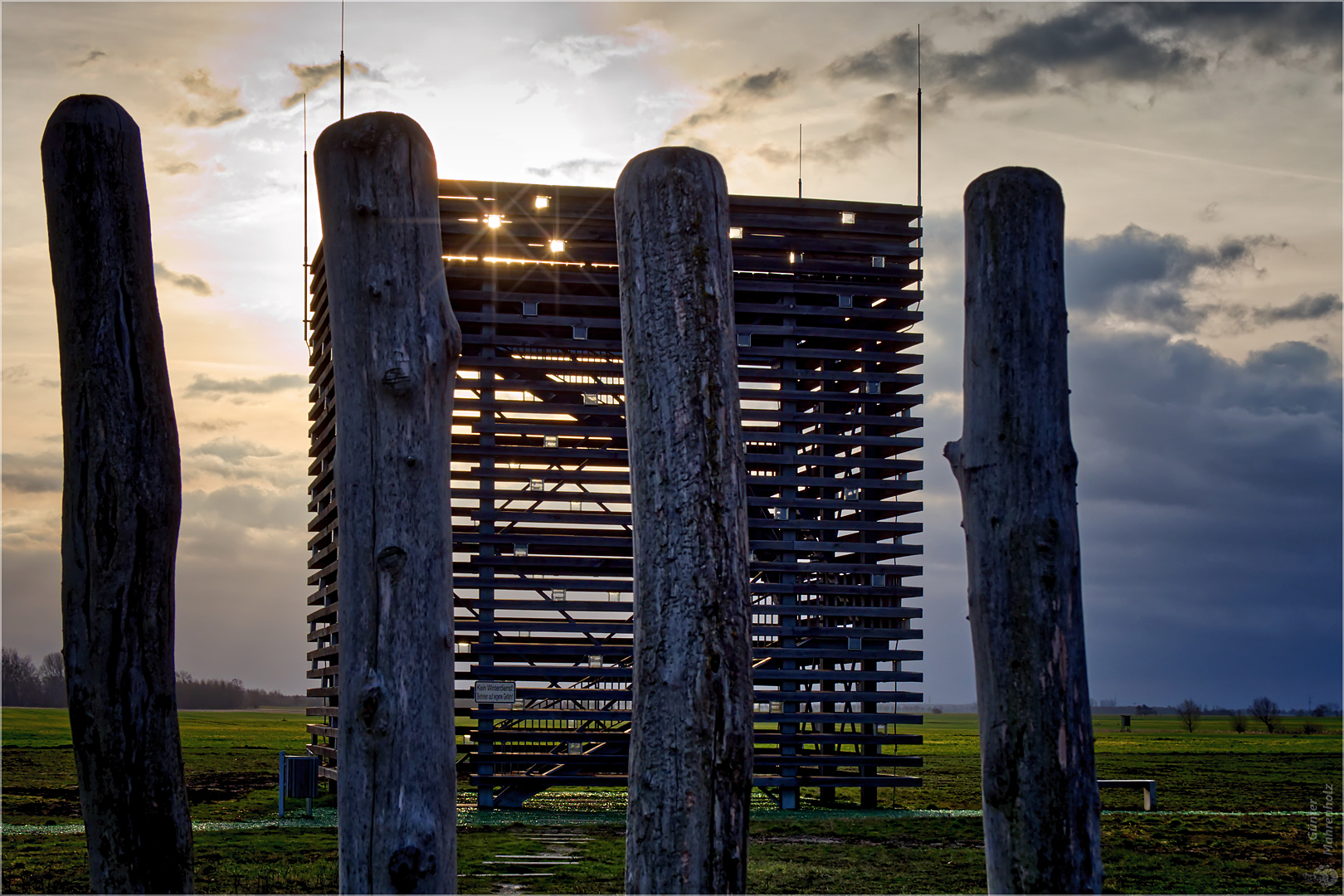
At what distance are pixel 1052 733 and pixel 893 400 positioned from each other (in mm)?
14151

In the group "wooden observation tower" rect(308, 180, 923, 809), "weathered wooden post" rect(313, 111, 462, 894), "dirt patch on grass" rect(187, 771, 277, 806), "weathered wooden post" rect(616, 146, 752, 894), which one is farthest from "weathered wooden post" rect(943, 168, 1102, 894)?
"dirt patch on grass" rect(187, 771, 277, 806)

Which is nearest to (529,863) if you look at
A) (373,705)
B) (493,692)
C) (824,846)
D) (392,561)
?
(824,846)

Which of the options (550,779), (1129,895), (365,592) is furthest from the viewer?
(550,779)

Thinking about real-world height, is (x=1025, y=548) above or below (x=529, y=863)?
above

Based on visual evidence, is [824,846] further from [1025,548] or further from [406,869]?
[406,869]

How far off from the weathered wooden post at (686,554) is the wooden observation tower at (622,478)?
42.1 ft

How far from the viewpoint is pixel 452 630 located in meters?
4.88

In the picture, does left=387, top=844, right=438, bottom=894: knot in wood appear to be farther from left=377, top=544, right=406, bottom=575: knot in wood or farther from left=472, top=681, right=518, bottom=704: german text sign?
left=472, top=681, right=518, bottom=704: german text sign

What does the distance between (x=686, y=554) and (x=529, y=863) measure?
834cm

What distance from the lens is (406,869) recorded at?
4.54m

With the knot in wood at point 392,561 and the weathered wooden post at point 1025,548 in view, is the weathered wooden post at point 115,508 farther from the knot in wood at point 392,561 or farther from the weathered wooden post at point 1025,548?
the weathered wooden post at point 1025,548

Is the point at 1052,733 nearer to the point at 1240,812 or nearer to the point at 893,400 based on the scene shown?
the point at 893,400

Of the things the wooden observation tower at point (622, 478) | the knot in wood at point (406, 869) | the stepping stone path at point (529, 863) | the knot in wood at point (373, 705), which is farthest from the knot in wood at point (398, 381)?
the wooden observation tower at point (622, 478)

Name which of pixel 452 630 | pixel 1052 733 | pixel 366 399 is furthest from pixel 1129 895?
pixel 366 399
